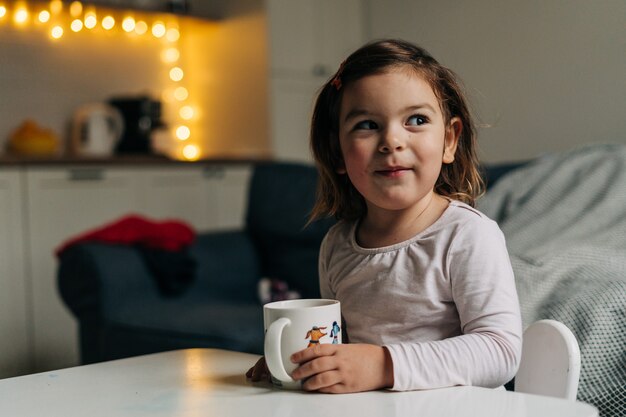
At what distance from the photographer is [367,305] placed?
1.03m

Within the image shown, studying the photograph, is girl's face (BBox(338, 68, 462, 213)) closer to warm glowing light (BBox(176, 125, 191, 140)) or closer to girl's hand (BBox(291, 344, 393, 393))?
girl's hand (BBox(291, 344, 393, 393))

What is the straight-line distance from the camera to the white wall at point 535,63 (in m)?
3.09

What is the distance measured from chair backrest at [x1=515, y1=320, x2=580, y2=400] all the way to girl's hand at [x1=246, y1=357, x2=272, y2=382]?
31 centimetres

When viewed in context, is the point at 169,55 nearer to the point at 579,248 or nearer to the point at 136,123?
the point at 136,123

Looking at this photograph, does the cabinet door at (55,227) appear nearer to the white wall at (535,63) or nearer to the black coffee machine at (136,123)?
the black coffee machine at (136,123)

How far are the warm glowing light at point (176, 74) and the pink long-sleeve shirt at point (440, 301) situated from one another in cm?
409

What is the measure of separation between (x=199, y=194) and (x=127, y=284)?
1.74 meters

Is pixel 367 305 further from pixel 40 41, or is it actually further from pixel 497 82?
pixel 40 41

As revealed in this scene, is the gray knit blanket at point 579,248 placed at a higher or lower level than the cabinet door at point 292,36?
lower

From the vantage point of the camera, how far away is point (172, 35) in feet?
16.4

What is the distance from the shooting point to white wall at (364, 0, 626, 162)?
3.09m

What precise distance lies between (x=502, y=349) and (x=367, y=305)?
0.19 meters

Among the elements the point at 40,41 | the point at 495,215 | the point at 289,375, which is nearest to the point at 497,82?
the point at 495,215

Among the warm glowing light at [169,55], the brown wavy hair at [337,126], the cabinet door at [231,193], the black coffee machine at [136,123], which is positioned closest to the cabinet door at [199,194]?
the cabinet door at [231,193]
